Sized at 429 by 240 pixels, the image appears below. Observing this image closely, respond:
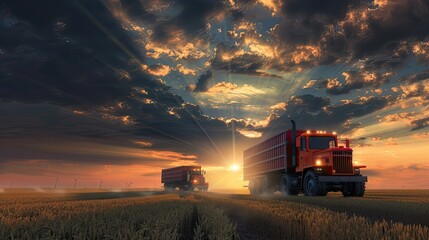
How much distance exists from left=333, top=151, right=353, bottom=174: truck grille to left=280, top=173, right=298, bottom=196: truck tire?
4.99 metres

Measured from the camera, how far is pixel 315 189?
24578 millimetres

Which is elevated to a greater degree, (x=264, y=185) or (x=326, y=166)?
(x=326, y=166)

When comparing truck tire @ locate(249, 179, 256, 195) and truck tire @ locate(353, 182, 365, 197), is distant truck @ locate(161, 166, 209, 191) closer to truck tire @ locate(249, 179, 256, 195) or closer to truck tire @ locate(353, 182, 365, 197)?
truck tire @ locate(249, 179, 256, 195)

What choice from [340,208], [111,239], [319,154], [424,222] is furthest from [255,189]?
[111,239]

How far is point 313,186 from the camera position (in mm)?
24922

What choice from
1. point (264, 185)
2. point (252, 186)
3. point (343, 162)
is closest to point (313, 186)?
point (343, 162)

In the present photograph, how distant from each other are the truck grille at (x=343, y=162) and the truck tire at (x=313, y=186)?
4.62 ft

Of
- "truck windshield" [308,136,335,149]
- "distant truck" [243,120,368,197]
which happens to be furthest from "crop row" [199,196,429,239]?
"truck windshield" [308,136,335,149]

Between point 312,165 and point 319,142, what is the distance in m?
2.04

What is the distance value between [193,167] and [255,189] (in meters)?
28.1

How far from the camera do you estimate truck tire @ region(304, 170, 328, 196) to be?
79.4 feet

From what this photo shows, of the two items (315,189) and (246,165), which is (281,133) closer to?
(315,189)

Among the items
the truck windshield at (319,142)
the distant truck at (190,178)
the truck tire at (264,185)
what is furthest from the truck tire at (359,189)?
the distant truck at (190,178)

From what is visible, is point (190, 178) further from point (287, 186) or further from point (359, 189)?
point (359, 189)
